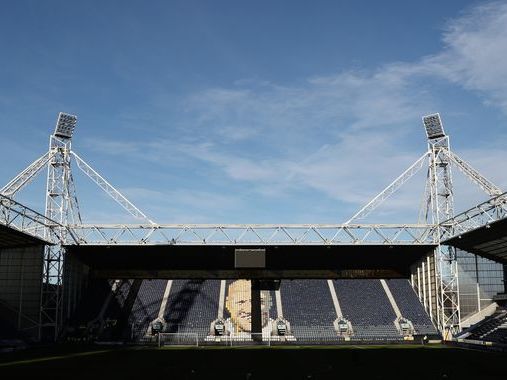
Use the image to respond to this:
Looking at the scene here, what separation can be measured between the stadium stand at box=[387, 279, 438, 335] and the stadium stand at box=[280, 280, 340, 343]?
11.5 m

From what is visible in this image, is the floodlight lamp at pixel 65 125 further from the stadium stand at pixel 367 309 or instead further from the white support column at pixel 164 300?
the stadium stand at pixel 367 309

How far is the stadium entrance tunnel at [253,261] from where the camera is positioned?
92375mm

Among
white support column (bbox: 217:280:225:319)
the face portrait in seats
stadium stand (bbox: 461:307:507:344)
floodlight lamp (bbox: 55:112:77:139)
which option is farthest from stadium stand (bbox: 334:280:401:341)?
floodlight lamp (bbox: 55:112:77:139)

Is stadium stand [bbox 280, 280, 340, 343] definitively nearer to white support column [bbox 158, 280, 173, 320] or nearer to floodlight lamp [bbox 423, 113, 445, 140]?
white support column [bbox 158, 280, 173, 320]

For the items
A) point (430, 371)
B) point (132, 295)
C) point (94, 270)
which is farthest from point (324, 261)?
point (430, 371)

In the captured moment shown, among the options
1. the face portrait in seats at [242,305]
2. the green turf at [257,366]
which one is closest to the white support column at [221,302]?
the face portrait in seats at [242,305]

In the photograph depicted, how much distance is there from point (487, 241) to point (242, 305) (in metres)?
39.2

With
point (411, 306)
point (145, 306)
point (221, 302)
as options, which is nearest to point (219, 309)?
point (221, 302)

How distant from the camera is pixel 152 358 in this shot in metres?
55.4

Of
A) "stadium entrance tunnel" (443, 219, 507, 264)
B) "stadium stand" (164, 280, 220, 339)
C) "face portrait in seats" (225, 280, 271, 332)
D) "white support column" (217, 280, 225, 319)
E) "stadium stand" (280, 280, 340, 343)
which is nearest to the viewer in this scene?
"stadium entrance tunnel" (443, 219, 507, 264)

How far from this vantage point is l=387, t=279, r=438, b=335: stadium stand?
8695cm

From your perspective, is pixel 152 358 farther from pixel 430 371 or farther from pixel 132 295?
pixel 132 295

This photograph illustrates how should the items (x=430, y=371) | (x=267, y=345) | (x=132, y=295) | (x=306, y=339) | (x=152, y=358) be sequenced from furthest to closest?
(x=132, y=295) → (x=306, y=339) → (x=267, y=345) → (x=152, y=358) → (x=430, y=371)

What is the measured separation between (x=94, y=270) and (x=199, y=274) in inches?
737
